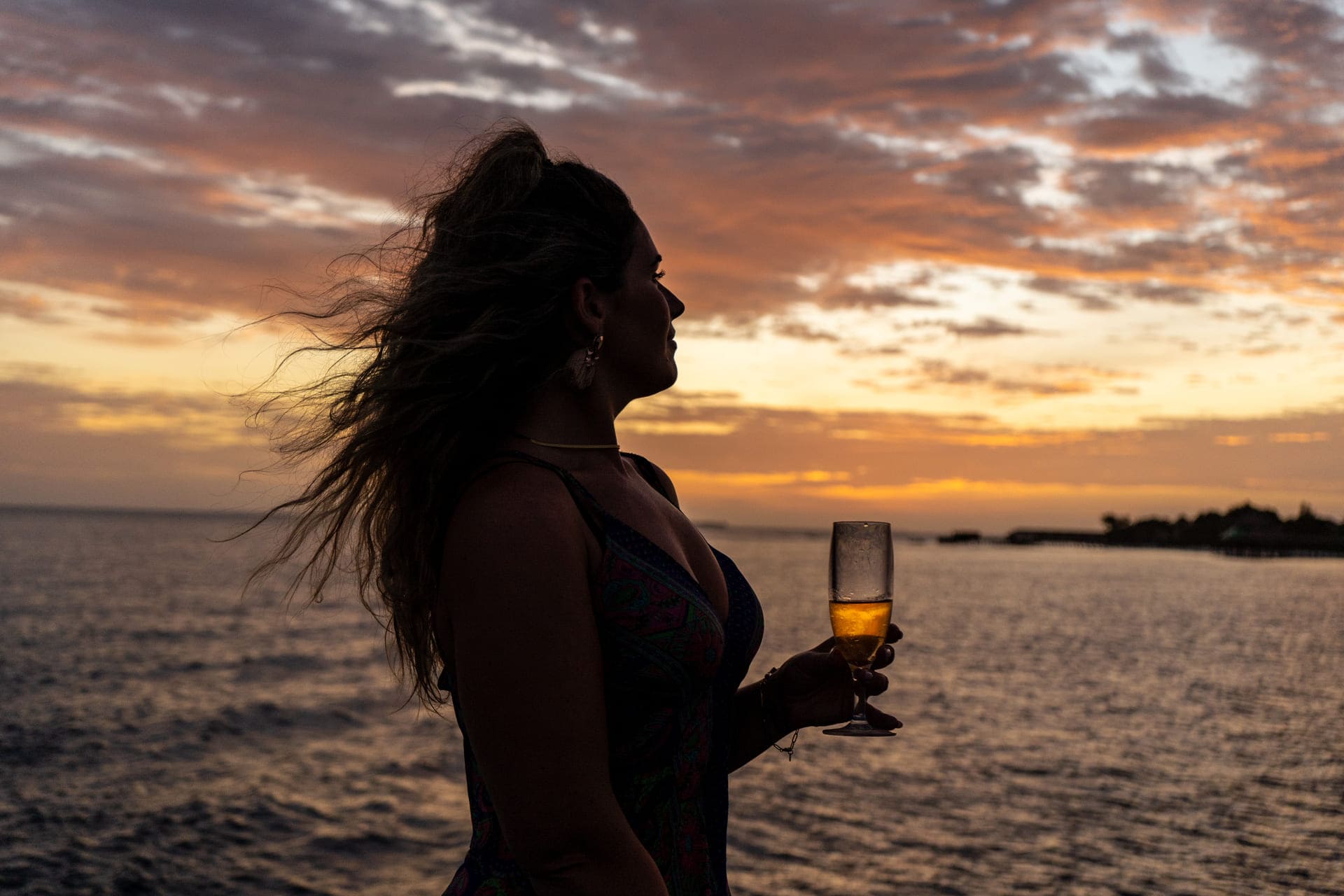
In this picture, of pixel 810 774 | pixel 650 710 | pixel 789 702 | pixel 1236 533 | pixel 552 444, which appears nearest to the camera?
pixel 650 710

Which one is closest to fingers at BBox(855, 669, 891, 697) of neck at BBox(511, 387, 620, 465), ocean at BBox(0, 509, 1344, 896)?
neck at BBox(511, 387, 620, 465)

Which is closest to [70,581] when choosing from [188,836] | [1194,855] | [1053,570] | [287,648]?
[287,648]

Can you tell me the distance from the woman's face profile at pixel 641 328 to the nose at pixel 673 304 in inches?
1.3

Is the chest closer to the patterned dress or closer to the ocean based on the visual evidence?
the patterned dress

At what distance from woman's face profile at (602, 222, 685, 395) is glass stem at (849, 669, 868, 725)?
87 cm

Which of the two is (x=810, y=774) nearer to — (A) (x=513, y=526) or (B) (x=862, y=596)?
(B) (x=862, y=596)

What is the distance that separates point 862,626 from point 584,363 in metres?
0.91

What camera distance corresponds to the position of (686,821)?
207cm

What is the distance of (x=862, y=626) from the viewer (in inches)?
94.5

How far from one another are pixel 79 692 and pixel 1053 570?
3283 inches

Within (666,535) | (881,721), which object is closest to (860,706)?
(881,721)

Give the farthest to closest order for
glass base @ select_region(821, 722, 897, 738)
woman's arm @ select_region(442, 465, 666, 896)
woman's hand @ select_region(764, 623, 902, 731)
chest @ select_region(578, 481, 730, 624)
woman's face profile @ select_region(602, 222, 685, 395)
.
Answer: woman's hand @ select_region(764, 623, 902, 731) < glass base @ select_region(821, 722, 897, 738) < woman's face profile @ select_region(602, 222, 685, 395) < chest @ select_region(578, 481, 730, 624) < woman's arm @ select_region(442, 465, 666, 896)

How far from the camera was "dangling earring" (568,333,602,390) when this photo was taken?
2.05 meters

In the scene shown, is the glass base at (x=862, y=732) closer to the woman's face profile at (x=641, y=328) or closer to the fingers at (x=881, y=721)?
the fingers at (x=881, y=721)
